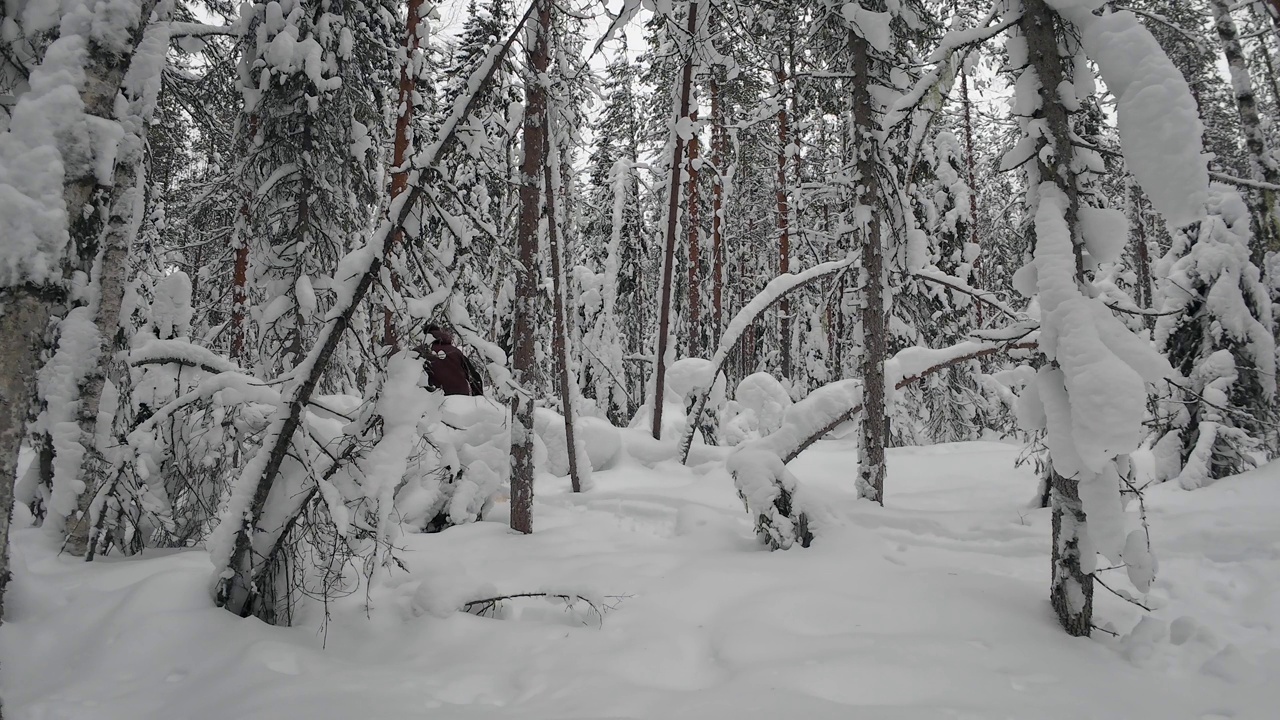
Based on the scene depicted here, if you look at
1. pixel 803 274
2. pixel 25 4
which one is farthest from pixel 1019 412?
pixel 25 4

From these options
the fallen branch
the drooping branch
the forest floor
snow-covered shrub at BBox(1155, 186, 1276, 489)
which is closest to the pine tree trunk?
the forest floor

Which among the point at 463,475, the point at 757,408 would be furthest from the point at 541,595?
the point at 757,408

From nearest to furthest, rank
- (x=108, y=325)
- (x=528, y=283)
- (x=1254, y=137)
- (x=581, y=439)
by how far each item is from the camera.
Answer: (x=108, y=325) → (x=528, y=283) → (x=1254, y=137) → (x=581, y=439)

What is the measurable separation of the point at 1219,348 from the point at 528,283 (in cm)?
693

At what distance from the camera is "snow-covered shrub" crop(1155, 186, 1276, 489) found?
5.79 meters

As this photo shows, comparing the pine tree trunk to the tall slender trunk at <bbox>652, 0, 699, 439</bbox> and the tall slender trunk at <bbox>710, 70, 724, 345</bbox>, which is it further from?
the tall slender trunk at <bbox>710, 70, 724, 345</bbox>

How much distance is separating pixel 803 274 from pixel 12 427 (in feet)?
19.4

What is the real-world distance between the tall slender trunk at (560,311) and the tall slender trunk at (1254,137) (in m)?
7.84

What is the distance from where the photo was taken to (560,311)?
23.1 feet

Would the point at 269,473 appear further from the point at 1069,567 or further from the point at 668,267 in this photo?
the point at 668,267

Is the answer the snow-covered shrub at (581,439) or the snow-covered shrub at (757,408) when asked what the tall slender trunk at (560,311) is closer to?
the snow-covered shrub at (581,439)

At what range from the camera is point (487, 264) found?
15.4 feet

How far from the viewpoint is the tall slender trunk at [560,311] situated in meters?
6.22

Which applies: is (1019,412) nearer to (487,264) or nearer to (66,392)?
(487,264)
